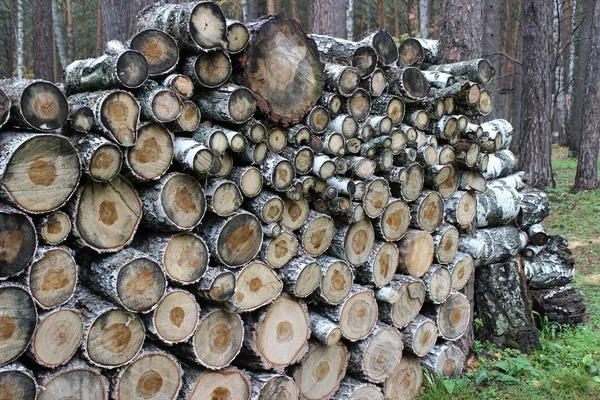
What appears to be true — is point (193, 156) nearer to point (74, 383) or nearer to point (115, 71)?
point (115, 71)

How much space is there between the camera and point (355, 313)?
159 inches

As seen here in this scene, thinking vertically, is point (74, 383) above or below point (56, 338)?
below

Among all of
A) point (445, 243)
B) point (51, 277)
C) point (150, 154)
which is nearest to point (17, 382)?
point (51, 277)

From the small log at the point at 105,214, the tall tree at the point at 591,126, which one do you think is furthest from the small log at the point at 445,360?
the tall tree at the point at 591,126

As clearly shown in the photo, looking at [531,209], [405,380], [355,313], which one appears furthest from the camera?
[531,209]

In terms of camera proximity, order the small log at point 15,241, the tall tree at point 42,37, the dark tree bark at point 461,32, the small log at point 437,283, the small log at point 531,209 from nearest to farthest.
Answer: the small log at point 15,241, the small log at point 437,283, the small log at point 531,209, the dark tree bark at point 461,32, the tall tree at point 42,37

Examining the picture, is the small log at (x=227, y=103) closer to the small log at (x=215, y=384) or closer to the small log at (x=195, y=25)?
the small log at (x=195, y=25)

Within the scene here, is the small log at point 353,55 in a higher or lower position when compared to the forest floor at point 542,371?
higher

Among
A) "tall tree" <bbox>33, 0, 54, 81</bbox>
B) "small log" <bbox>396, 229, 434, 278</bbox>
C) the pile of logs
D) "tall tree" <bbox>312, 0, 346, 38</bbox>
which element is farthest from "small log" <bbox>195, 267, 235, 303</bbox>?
"tall tree" <bbox>33, 0, 54, 81</bbox>

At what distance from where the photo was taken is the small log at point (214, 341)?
3139mm

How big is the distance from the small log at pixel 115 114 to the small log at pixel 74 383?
1138 millimetres

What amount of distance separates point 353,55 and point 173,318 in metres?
2.25

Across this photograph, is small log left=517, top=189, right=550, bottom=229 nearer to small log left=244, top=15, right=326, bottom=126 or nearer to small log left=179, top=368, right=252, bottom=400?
small log left=244, top=15, right=326, bottom=126

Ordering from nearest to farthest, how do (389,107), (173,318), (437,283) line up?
(173,318), (389,107), (437,283)
